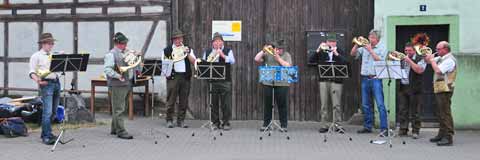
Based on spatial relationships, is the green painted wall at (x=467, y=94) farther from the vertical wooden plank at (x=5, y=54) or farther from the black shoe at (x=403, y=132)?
the vertical wooden plank at (x=5, y=54)

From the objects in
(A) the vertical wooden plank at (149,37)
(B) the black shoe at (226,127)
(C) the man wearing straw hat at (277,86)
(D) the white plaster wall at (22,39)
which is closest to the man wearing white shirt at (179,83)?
(B) the black shoe at (226,127)

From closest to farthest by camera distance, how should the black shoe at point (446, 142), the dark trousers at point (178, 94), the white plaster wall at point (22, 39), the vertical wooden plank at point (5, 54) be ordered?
the black shoe at point (446, 142)
the dark trousers at point (178, 94)
the white plaster wall at point (22, 39)
the vertical wooden plank at point (5, 54)

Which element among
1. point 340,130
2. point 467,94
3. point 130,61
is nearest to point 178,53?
point 130,61

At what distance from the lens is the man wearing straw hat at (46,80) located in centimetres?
1091

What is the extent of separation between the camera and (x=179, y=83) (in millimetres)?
13195

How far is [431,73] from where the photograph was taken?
43.2ft

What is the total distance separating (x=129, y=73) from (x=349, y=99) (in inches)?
185

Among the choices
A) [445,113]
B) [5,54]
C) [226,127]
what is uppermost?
[5,54]

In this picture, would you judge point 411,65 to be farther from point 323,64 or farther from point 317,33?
point 317,33

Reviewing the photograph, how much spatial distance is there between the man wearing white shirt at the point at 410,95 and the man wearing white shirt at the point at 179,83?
3.88m

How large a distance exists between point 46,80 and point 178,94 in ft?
10.1

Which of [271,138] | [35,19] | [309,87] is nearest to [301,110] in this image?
[309,87]

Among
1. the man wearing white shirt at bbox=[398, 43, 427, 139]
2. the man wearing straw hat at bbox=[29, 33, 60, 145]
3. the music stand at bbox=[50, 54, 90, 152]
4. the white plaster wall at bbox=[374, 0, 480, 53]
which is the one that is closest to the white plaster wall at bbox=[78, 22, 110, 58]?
the man wearing straw hat at bbox=[29, 33, 60, 145]

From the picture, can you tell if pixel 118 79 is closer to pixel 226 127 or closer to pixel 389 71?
pixel 226 127
